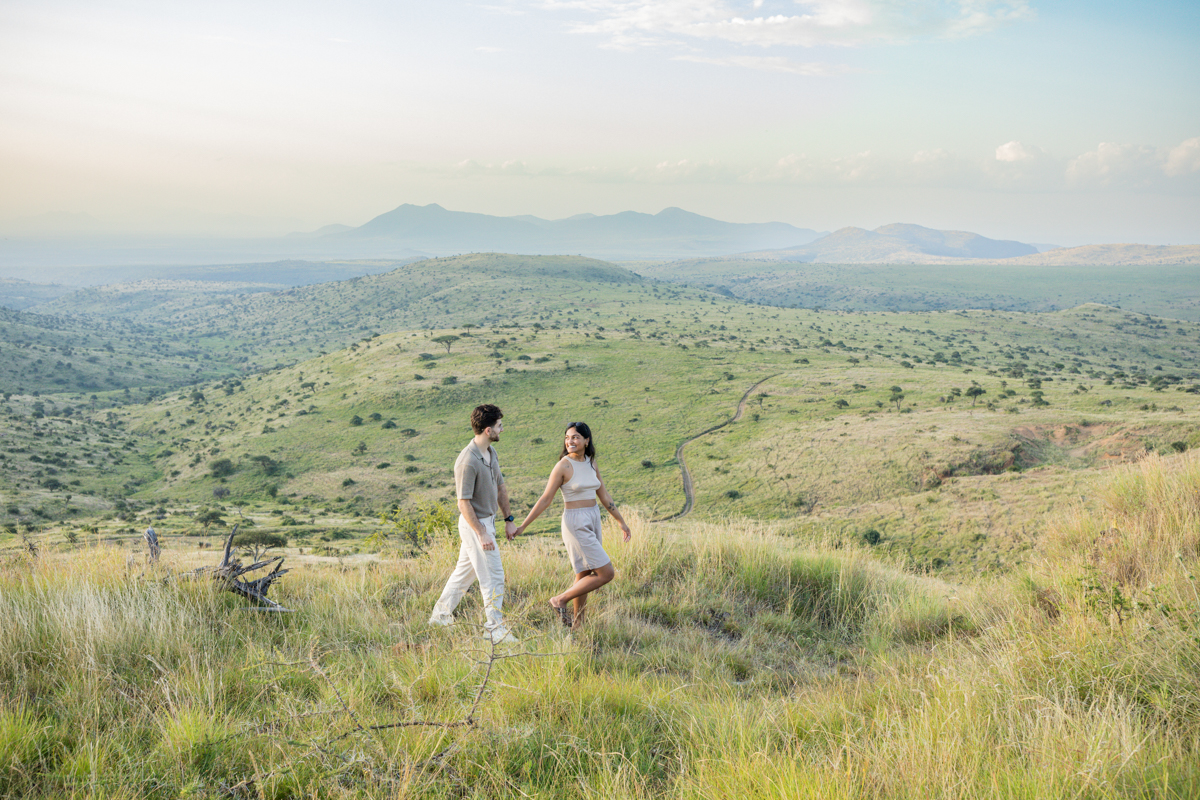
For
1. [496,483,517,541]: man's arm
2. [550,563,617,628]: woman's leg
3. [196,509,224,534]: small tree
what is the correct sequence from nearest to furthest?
1. [550,563,617,628]: woman's leg
2. [496,483,517,541]: man's arm
3. [196,509,224,534]: small tree

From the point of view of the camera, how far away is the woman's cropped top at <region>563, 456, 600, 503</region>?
20.0ft

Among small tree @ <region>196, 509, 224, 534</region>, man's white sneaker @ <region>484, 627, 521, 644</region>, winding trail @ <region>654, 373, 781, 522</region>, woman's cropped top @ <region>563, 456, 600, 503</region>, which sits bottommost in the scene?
small tree @ <region>196, 509, 224, 534</region>

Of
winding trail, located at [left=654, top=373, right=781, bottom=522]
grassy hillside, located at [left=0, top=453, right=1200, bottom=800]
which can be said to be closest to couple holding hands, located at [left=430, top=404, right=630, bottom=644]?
grassy hillside, located at [left=0, top=453, right=1200, bottom=800]

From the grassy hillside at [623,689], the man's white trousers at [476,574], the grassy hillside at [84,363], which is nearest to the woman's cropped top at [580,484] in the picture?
the man's white trousers at [476,574]

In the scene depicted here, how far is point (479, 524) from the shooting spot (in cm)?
608

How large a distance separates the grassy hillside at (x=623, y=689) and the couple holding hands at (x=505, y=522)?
1.06 ft

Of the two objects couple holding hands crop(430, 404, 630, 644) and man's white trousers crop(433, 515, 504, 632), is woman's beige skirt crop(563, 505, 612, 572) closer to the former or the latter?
couple holding hands crop(430, 404, 630, 644)

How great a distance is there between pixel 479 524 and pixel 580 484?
1.03 metres

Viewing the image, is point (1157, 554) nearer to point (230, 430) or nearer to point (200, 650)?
point (200, 650)

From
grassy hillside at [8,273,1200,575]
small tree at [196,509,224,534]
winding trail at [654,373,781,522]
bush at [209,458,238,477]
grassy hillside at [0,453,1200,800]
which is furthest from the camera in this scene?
bush at [209,458,238,477]

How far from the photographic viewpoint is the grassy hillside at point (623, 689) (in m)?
3.19

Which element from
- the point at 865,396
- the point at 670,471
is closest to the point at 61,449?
the point at 670,471

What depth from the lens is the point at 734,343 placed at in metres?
114

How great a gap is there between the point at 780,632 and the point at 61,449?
330 feet
